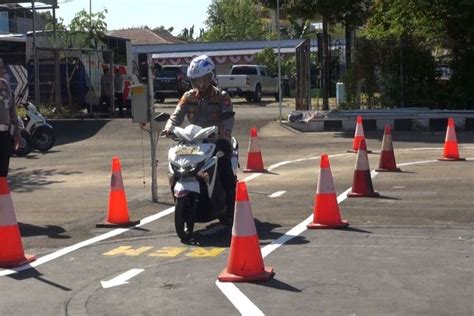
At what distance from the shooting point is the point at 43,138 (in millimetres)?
20531

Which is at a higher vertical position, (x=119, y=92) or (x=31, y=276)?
(x=119, y=92)

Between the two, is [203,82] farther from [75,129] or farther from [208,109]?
[75,129]

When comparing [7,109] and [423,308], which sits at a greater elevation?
[7,109]

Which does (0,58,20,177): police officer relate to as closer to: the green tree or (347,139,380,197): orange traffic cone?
(347,139,380,197): orange traffic cone

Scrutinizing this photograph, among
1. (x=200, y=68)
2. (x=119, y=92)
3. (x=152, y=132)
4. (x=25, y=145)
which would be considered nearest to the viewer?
(x=200, y=68)

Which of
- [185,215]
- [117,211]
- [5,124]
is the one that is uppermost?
[5,124]

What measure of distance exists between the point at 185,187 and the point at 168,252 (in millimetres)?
797

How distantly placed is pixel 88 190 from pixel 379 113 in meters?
11.6

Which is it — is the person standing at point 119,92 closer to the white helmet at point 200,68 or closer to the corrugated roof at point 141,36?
the white helmet at point 200,68

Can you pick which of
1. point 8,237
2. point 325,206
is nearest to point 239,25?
point 325,206

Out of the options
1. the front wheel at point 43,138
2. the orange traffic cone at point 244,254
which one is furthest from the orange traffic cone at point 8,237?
the front wheel at point 43,138

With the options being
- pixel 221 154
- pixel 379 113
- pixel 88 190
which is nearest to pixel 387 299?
pixel 221 154

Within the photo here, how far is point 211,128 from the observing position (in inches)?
367

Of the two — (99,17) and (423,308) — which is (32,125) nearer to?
(423,308)
